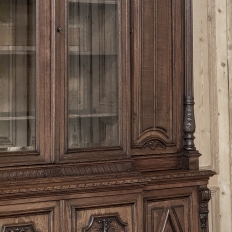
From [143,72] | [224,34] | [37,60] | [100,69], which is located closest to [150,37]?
[143,72]

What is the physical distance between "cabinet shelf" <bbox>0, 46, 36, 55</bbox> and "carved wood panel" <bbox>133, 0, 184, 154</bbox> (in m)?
0.39

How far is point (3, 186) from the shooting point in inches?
61.8

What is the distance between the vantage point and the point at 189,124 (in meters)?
1.93

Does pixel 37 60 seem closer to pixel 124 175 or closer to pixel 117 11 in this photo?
pixel 117 11

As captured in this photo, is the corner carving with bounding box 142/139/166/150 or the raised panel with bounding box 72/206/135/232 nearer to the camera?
the raised panel with bounding box 72/206/135/232

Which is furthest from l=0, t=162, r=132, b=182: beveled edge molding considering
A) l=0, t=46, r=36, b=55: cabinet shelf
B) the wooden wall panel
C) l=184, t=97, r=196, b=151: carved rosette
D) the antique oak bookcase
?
the wooden wall panel

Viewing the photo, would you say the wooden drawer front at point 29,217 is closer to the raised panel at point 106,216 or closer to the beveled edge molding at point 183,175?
the raised panel at point 106,216

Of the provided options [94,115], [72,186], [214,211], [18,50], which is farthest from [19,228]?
[214,211]

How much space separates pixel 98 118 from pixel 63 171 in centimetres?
21

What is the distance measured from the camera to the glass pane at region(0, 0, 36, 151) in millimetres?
1661

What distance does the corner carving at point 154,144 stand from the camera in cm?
191

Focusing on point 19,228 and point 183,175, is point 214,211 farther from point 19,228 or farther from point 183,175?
point 19,228

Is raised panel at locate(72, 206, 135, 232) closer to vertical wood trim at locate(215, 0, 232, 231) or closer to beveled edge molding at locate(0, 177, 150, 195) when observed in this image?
beveled edge molding at locate(0, 177, 150, 195)

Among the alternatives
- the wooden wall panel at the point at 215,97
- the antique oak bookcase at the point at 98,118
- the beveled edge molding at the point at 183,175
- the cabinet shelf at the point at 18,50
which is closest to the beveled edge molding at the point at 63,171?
the antique oak bookcase at the point at 98,118
